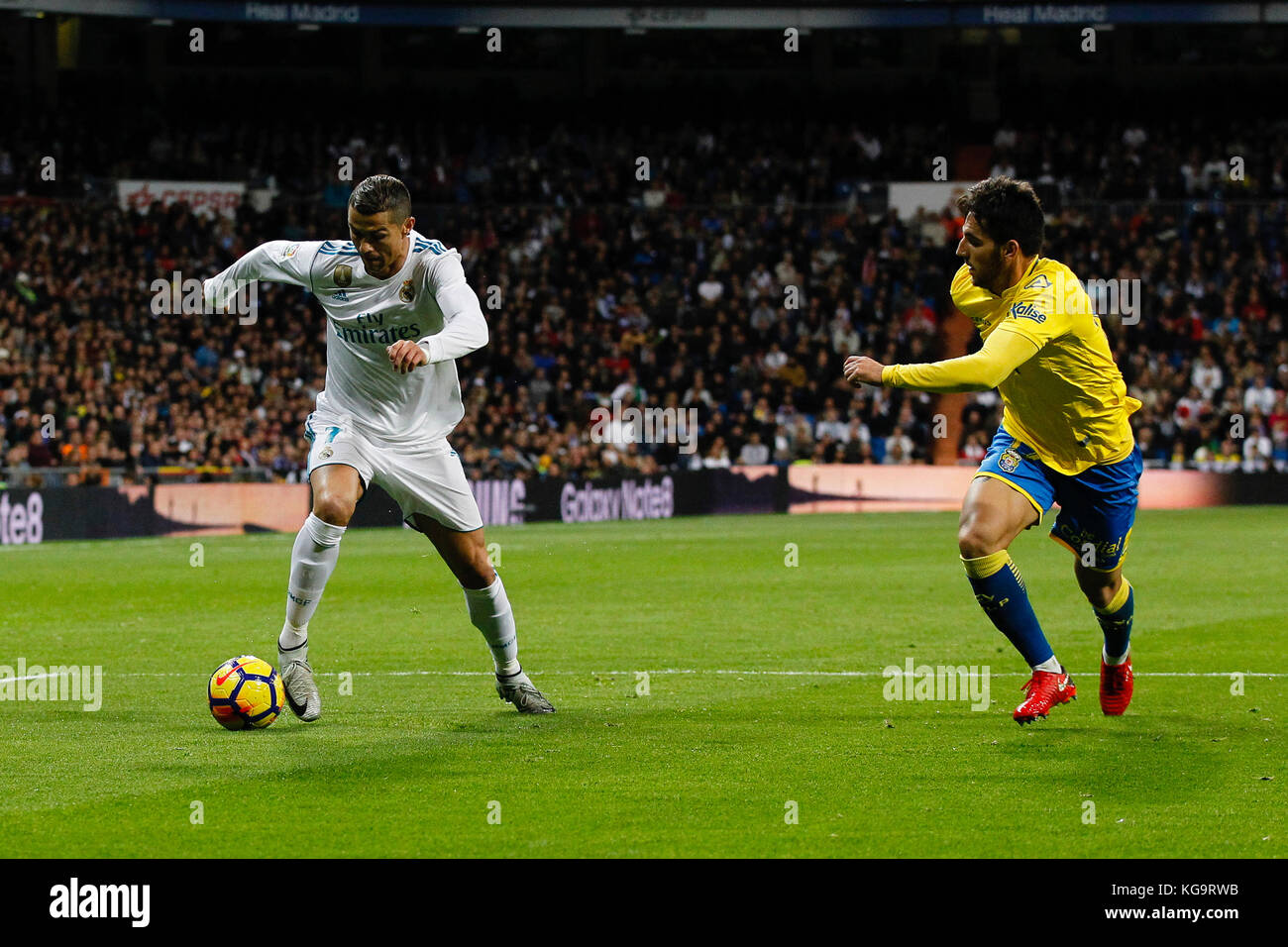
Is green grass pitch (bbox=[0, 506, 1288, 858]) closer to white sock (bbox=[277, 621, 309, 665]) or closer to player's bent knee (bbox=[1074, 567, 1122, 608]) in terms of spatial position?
white sock (bbox=[277, 621, 309, 665])

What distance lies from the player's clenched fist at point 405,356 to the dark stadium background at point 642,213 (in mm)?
17276

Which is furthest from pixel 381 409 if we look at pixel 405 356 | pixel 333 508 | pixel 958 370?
pixel 958 370

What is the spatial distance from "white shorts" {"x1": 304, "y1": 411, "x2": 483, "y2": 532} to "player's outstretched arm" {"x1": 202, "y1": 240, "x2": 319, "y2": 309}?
0.74 metres

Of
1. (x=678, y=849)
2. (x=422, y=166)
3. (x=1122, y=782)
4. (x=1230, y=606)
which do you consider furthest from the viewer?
(x=422, y=166)

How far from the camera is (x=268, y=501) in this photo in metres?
25.2

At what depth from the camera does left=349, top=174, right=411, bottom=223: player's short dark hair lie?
782 centimetres

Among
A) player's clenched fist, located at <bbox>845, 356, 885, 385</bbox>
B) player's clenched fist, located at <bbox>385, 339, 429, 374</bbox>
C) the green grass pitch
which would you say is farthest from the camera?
player's clenched fist, located at <bbox>385, 339, 429, 374</bbox>

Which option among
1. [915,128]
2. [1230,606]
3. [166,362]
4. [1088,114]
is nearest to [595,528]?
[166,362]

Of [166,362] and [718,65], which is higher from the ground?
[718,65]

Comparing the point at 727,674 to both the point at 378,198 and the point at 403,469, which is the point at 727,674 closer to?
the point at 403,469

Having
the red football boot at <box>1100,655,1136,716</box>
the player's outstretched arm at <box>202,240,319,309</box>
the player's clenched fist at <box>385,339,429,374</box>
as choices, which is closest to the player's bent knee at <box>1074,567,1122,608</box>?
the red football boot at <box>1100,655,1136,716</box>

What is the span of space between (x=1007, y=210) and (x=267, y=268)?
3.60m
